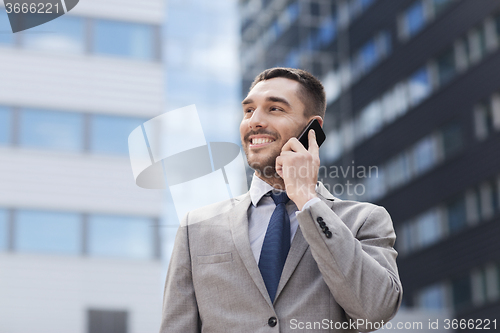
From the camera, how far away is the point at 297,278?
2.26 m

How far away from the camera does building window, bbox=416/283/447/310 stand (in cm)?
1884

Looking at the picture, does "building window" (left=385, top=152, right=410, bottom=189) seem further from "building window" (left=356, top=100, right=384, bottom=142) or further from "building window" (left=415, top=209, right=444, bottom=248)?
"building window" (left=415, top=209, right=444, bottom=248)

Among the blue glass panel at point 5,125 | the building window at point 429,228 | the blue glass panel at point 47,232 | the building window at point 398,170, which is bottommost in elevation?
the blue glass panel at point 47,232

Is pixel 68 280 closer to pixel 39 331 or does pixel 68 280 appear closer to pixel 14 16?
pixel 39 331

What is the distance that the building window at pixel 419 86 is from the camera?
790 inches

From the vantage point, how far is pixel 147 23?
1155cm

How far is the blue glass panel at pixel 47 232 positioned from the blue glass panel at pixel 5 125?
1.19 meters

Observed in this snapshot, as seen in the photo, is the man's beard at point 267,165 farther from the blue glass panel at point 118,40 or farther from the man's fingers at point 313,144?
the blue glass panel at point 118,40

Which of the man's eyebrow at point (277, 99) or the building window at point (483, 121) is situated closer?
the man's eyebrow at point (277, 99)

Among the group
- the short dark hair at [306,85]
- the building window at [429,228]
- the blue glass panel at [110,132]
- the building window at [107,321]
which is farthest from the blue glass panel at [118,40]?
the building window at [429,228]

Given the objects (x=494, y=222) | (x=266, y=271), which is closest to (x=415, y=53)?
(x=494, y=222)

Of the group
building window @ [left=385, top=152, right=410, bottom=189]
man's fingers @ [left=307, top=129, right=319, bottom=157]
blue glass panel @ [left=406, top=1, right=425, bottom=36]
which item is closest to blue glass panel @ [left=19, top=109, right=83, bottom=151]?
man's fingers @ [left=307, top=129, right=319, bottom=157]

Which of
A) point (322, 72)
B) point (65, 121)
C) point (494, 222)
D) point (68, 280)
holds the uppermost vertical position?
point (322, 72)

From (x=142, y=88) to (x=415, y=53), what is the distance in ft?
40.2
